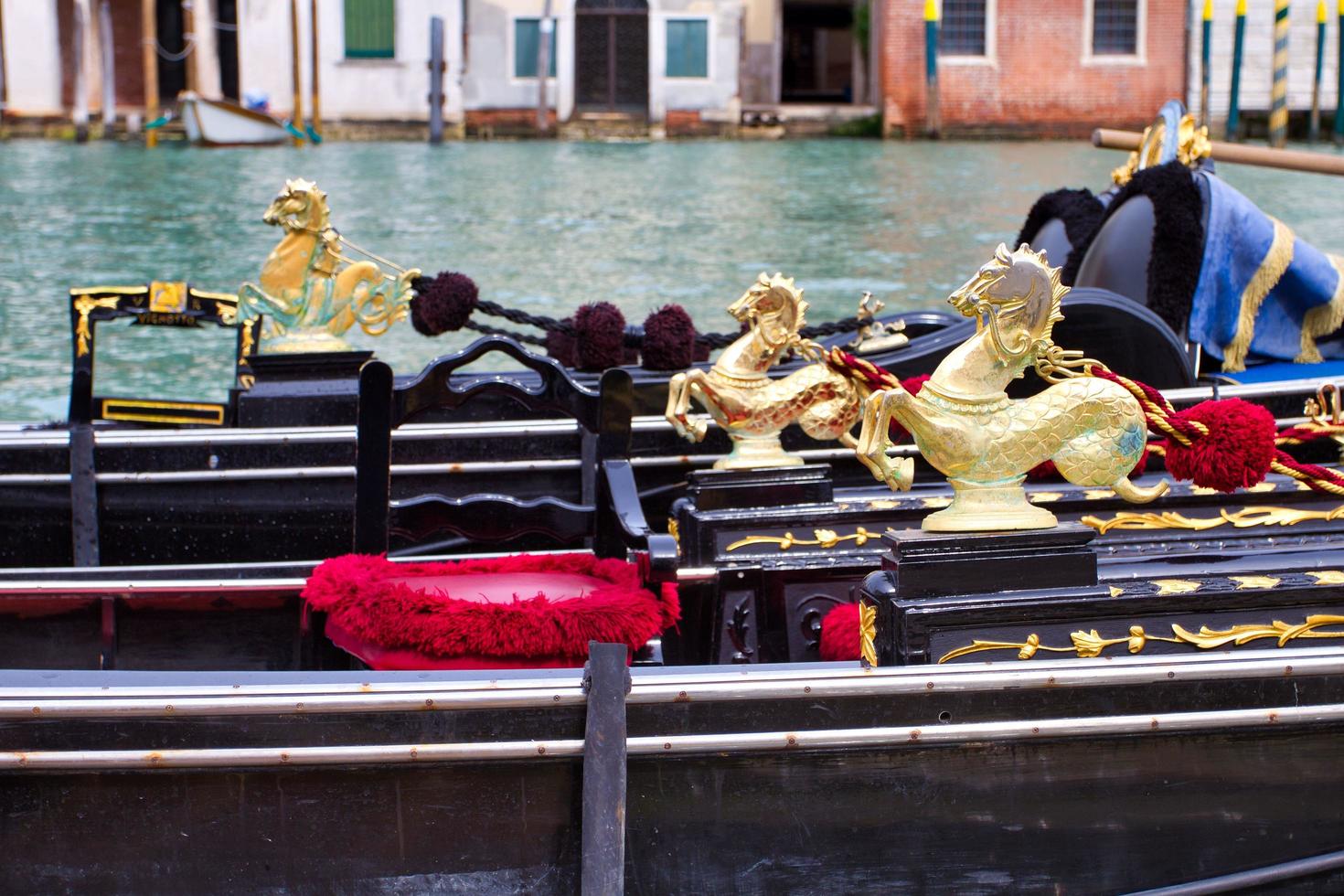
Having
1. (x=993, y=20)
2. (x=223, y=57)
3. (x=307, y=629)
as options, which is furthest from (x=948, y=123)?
(x=307, y=629)

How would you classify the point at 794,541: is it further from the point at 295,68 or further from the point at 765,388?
the point at 295,68

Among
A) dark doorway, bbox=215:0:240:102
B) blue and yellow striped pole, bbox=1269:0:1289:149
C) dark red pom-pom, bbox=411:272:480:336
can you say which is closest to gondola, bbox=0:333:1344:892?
dark red pom-pom, bbox=411:272:480:336

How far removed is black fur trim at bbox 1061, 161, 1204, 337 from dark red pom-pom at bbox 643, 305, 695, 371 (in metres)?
0.87

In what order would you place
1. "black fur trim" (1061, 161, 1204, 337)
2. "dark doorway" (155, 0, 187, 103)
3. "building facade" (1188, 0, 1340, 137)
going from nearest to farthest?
"black fur trim" (1061, 161, 1204, 337), "building facade" (1188, 0, 1340, 137), "dark doorway" (155, 0, 187, 103)

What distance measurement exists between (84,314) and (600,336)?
0.89 m

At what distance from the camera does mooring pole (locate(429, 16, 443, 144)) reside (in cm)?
1653

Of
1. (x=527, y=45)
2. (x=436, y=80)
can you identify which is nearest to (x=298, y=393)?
(x=436, y=80)

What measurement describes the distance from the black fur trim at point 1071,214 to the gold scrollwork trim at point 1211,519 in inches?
57.2

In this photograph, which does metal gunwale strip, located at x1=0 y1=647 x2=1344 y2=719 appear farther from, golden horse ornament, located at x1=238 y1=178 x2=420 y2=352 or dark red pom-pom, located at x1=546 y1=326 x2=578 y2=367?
dark red pom-pom, located at x1=546 y1=326 x2=578 y2=367

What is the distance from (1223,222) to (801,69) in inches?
757

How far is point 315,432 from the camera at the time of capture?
10.5 feet

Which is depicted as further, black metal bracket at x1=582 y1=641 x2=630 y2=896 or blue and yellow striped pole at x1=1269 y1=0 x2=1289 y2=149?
blue and yellow striped pole at x1=1269 y1=0 x2=1289 y2=149

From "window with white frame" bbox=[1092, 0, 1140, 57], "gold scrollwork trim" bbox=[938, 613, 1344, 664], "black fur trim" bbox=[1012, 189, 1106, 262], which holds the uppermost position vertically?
"window with white frame" bbox=[1092, 0, 1140, 57]

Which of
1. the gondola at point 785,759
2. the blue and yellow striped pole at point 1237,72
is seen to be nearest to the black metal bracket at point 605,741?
the gondola at point 785,759
